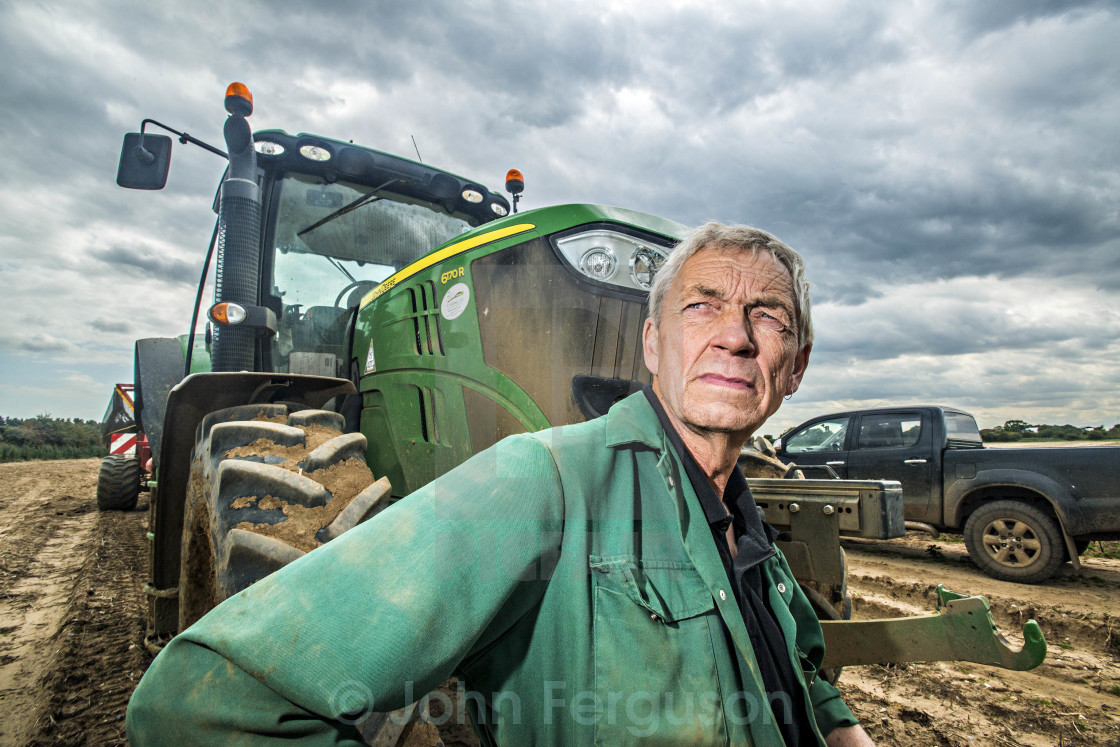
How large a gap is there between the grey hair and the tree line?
68.2 ft

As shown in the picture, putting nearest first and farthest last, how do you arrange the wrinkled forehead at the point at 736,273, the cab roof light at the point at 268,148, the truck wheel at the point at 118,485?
1. the wrinkled forehead at the point at 736,273
2. the cab roof light at the point at 268,148
3. the truck wheel at the point at 118,485

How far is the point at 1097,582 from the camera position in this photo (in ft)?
18.6

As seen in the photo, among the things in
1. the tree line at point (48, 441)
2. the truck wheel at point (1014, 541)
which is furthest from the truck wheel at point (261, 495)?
the tree line at point (48, 441)

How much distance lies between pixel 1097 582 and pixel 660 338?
267 inches

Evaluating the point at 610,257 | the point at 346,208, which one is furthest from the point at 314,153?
the point at 610,257

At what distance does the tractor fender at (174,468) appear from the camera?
Answer: 8.29 feet

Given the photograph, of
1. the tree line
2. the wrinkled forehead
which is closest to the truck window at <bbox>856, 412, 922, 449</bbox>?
the wrinkled forehead

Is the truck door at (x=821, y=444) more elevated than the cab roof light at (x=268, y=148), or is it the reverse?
the cab roof light at (x=268, y=148)

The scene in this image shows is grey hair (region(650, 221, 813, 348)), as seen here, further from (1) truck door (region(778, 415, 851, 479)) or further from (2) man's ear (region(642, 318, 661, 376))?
(1) truck door (region(778, 415, 851, 479))

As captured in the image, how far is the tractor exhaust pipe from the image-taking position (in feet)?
10.9

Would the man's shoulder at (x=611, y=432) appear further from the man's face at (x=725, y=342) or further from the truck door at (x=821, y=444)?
the truck door at (x=821, y=444)

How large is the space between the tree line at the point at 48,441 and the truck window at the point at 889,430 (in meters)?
19.8

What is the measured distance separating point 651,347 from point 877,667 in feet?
10.7

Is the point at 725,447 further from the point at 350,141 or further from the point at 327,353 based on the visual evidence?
the point at 350,141
